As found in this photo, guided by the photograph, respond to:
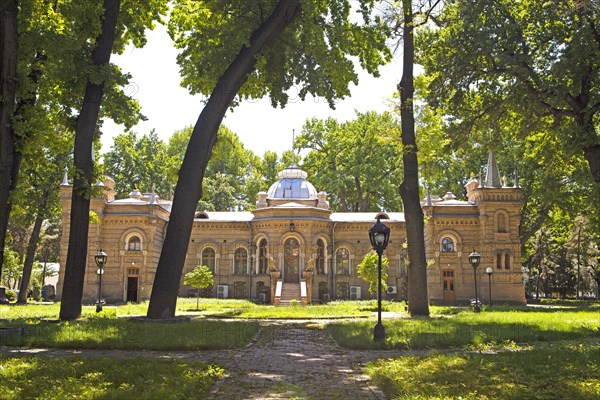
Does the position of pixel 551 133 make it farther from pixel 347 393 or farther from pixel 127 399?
pixel 127 399

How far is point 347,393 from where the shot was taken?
22.9 ft

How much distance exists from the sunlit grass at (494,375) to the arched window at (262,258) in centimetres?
2682

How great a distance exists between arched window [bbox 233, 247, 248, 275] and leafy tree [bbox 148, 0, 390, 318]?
62.8ft

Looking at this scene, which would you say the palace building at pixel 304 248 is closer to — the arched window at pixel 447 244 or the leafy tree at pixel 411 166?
the arched window at pixel 447 244

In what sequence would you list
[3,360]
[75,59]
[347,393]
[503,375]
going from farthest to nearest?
1. [75,59]
2. [3,360]
3. [503,375]
4. [347,393]

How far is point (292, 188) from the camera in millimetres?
39688

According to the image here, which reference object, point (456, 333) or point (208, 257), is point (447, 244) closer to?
point (208, 257)

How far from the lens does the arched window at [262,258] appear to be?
3609cm

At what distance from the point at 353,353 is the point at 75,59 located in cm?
1060

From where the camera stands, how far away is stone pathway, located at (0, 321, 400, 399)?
698 cm

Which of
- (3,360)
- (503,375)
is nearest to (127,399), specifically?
(3,360)

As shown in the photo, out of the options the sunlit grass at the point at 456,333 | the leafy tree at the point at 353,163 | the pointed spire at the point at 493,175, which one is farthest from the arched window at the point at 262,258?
the sunlit grass at the point at 456,333

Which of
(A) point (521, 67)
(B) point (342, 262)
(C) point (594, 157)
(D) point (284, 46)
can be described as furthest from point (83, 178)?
(B) point (342, 262)

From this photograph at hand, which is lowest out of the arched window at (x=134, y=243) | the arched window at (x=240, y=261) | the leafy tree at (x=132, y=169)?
the arched window at (x=240, y=261)
